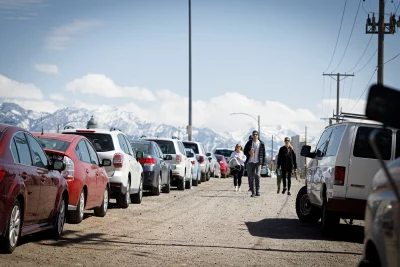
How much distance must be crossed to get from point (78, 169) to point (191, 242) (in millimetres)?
2624

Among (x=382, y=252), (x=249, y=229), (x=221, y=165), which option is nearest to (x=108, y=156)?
(x=249, y=229)

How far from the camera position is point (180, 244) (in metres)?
11.3

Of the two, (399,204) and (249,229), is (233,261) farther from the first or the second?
(399,204)

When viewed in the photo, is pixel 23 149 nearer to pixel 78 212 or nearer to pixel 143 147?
pixel 78 212

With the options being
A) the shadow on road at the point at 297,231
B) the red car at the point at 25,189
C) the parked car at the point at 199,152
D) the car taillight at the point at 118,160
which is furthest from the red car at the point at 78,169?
the parked car at the point at 199,152

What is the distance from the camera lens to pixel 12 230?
29.2ft

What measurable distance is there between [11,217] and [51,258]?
88 cm

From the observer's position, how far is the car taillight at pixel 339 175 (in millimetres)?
12391

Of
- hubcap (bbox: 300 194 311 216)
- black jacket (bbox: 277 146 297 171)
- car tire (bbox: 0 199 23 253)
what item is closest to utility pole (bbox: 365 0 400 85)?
black jacket (bbox: 277 146 297 171)

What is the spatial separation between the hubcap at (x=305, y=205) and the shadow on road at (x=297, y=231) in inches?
9.8

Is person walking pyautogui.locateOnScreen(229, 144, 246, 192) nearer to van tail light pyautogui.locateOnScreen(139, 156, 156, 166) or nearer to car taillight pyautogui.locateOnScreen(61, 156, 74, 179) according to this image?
van tail light pyautogui.locateOnScreen(139, 156, 156, 166)

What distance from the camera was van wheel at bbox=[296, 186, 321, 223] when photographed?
1558 centimetres

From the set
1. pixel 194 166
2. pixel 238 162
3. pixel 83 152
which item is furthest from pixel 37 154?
pixel 194 166

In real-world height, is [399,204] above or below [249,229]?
above
